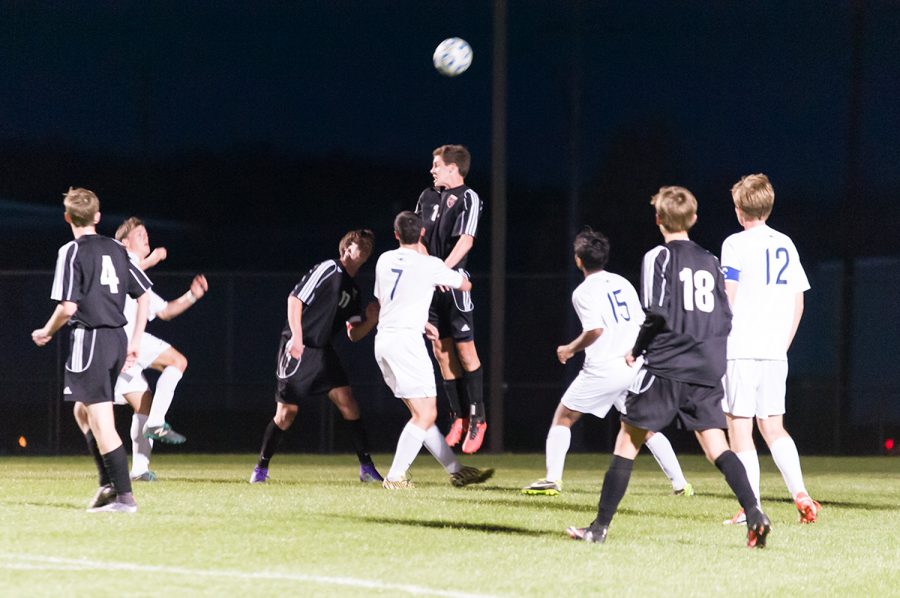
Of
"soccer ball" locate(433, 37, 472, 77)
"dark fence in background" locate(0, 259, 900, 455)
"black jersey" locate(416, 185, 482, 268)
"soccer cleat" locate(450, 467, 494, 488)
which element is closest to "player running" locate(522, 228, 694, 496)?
"soccer cleat" locate(450, 467, 494, 488)

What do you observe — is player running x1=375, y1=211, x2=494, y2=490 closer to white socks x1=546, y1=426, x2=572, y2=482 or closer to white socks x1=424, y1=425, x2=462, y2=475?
white socks x1=424, y1=425, x2=462, y2=475

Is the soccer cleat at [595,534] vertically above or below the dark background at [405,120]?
below

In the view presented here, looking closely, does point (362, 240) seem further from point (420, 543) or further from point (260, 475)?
point (420, 543)

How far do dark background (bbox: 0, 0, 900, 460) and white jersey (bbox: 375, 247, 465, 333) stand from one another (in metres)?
15.3

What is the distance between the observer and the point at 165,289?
19.8 m

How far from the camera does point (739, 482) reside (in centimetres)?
744

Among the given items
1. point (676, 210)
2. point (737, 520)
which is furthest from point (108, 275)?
point (737, 520)

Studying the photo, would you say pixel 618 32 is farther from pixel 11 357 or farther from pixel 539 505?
pixel 539 505

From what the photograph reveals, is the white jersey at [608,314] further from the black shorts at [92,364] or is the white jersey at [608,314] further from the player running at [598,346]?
the black shorts at [92,364]

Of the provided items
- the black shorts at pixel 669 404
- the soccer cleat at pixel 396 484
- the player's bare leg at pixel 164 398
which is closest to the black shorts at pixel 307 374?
the player's bare leg at pixel 164 398

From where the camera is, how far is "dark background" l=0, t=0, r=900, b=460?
101 ft

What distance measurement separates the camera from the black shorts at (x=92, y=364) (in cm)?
827

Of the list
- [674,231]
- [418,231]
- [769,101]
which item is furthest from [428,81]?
[674,231]

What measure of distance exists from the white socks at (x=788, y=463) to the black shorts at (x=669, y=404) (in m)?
1.47
